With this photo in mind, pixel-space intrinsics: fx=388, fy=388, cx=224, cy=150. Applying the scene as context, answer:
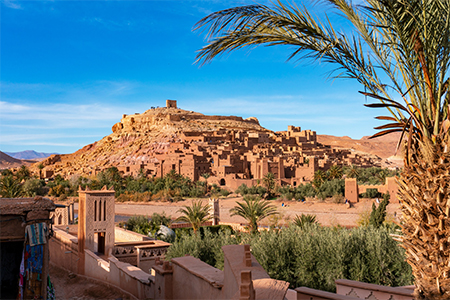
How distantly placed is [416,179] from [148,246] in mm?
10488

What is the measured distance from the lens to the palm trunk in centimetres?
325

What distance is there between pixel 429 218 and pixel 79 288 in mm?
11059

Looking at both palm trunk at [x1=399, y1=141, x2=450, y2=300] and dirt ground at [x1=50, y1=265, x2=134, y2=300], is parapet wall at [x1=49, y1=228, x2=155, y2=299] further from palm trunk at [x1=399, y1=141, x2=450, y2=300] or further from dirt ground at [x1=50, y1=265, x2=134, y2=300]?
palm trunk at [x1=399, y1=141, x2=450, y2=300]

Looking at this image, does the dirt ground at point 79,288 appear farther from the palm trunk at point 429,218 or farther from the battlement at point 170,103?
the battlement at point 170,103

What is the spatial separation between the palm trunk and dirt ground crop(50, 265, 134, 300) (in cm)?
782

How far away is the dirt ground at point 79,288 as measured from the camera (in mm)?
10344

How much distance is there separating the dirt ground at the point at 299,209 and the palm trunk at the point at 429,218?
16.8 metres

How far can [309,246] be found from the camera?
8133 mm

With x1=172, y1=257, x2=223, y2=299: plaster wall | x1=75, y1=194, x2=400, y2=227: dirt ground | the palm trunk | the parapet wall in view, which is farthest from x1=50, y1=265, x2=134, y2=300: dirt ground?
x1=75, y1=194, x2=400, y2=227: dirt ground

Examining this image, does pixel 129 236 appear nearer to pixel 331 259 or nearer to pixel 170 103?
pixel 331 259

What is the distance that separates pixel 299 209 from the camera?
27.2m

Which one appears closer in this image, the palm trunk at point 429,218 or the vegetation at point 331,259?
the palm trunk at point 429,218

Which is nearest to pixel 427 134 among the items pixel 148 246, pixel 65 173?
pixel 148 246

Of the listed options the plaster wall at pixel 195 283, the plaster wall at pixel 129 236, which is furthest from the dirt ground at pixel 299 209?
the plaster wall at pixel 195 283
